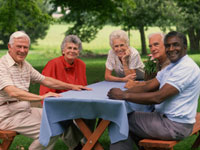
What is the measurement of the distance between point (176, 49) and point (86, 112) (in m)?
1.21

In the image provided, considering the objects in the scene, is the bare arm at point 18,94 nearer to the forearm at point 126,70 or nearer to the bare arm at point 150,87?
the bare arm at point 150,87

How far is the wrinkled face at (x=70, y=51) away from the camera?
6.08 meters

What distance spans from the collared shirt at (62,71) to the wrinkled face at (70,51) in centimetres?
8

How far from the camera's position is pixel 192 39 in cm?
3759

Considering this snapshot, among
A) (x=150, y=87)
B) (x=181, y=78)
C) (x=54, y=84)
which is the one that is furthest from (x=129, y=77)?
(x=181, y=78)

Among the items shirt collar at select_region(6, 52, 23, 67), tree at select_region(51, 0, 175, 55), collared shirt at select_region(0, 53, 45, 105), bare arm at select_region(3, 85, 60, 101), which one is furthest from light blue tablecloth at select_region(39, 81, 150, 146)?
tree at select_region(51, 0, 175, 55)

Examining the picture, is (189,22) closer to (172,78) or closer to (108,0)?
(108,0)

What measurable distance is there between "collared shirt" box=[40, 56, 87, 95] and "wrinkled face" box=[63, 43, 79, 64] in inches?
3.2

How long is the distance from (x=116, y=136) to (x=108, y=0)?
14187 mm

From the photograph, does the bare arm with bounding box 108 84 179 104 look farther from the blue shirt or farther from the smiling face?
the smiling face

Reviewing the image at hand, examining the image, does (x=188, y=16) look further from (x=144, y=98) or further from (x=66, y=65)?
(x=144, y=98)

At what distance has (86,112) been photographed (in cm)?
474

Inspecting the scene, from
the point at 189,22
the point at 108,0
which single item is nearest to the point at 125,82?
the point at 108,0

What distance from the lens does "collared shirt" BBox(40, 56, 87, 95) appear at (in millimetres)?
6078
